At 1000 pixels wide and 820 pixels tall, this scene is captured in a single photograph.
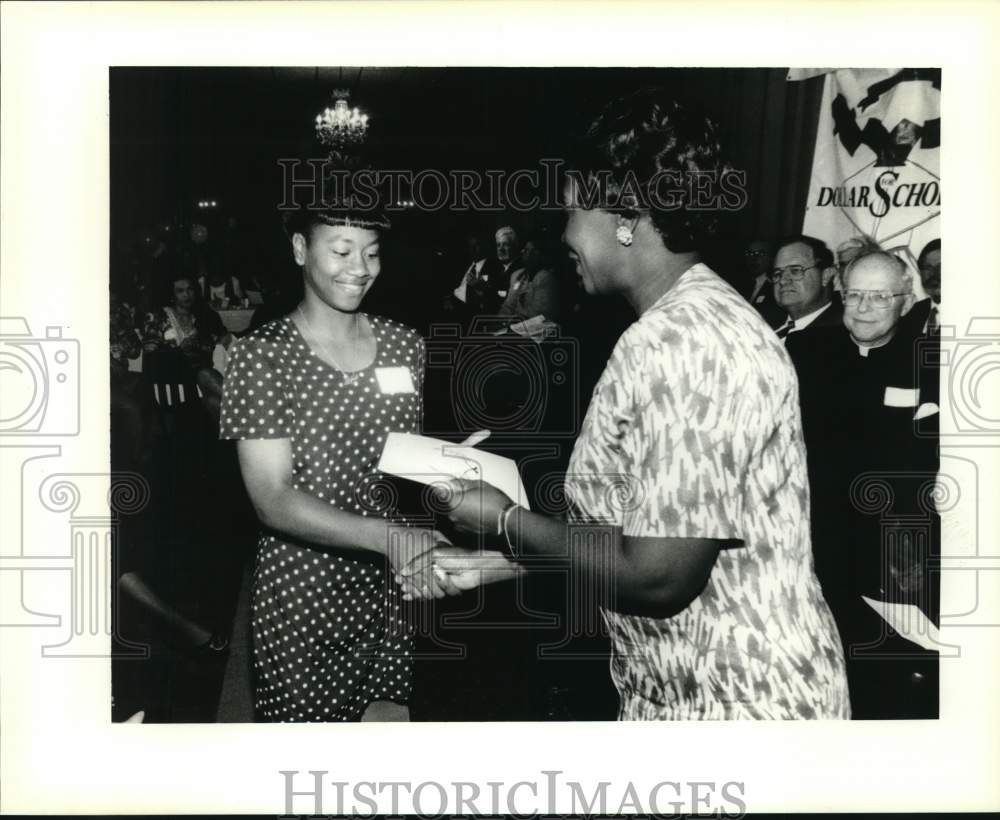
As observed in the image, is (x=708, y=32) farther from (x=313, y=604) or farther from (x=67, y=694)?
(x=67, y=694)

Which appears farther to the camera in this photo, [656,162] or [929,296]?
[929,296]

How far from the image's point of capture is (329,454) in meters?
3.18

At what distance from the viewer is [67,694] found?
330 centimetres

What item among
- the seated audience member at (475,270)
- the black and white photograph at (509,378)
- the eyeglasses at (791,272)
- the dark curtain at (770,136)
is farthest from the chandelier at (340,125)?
the eyeglasses at (791,272)

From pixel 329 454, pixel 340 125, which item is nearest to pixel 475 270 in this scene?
pixel 340 125

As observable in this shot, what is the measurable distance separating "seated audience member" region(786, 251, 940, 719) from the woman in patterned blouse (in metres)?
0.07

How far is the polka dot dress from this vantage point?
3184 mm

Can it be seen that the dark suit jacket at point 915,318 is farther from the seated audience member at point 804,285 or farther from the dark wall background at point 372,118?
the dark wall background at point 372,118

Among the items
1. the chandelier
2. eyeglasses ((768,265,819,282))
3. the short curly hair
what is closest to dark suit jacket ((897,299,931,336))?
eyeglasses ((768,265,819,282))

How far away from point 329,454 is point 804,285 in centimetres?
135

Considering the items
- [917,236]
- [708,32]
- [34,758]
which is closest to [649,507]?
[917,236]

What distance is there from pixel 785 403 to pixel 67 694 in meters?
2.10

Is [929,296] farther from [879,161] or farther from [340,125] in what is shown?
[340,125]

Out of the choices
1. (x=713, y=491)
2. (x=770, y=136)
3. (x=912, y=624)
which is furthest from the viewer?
(x=912, y=624)
